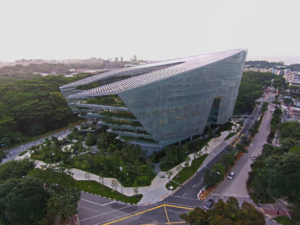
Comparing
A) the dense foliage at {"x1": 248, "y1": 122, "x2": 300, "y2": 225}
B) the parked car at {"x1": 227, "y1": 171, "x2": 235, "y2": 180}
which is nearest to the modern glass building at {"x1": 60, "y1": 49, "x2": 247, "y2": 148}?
the parked car at {"x1": 227, "y1": 171, "x2": 235, "y2": 180}

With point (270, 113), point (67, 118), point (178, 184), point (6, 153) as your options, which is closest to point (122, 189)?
point (178, 184)

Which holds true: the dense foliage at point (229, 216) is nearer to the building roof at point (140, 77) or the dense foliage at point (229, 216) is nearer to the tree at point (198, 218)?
the tree at point (198, 218)

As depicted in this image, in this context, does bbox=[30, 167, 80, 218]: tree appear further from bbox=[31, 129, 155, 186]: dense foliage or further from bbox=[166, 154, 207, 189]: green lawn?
bbox=[166, 154, 207, 189]: green lawn

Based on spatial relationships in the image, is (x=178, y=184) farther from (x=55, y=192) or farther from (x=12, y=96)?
(x=12, y=96)

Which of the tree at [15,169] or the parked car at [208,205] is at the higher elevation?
the tree at [15,169]

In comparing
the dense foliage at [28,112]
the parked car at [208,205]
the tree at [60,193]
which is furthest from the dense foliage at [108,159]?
the dense foliage at [28,112]

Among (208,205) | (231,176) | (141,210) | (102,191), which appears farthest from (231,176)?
(102,191)
